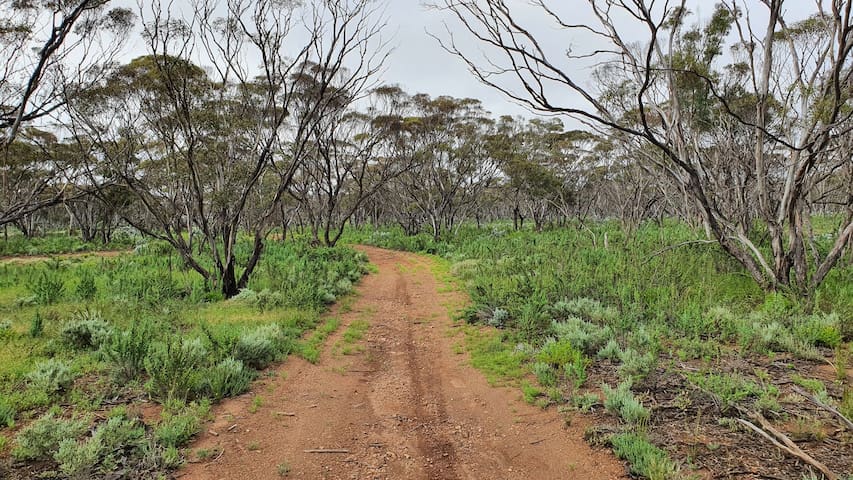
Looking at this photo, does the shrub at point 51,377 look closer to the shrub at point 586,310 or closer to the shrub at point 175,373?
the shrub at point 175,373

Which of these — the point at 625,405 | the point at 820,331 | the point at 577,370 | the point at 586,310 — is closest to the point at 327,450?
the point at 625,405

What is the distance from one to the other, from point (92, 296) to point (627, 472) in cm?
1145

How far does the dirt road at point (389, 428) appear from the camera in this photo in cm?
377

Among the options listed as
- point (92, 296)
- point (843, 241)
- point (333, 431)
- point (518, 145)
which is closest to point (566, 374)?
point (333, 431)

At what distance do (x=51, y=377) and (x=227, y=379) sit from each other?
78.6 inches

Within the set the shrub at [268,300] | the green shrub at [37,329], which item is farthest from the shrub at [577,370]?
the green shrub at [37,329]

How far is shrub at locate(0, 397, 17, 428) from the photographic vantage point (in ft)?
13.9

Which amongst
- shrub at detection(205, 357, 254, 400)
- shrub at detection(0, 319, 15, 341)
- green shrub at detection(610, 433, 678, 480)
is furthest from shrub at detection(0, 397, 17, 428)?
green shrub at detection(610, 433, 678, 480)

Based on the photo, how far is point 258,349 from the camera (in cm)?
614

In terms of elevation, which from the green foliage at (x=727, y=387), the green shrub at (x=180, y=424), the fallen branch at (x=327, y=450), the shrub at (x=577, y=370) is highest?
the green foliage at (x=727, y=387)

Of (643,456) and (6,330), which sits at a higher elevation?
(6,330)

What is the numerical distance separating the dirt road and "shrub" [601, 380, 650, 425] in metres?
0.39

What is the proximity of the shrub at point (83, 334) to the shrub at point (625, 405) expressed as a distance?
6956 mm

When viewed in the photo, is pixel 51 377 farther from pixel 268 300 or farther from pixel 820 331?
pixel 820 331
